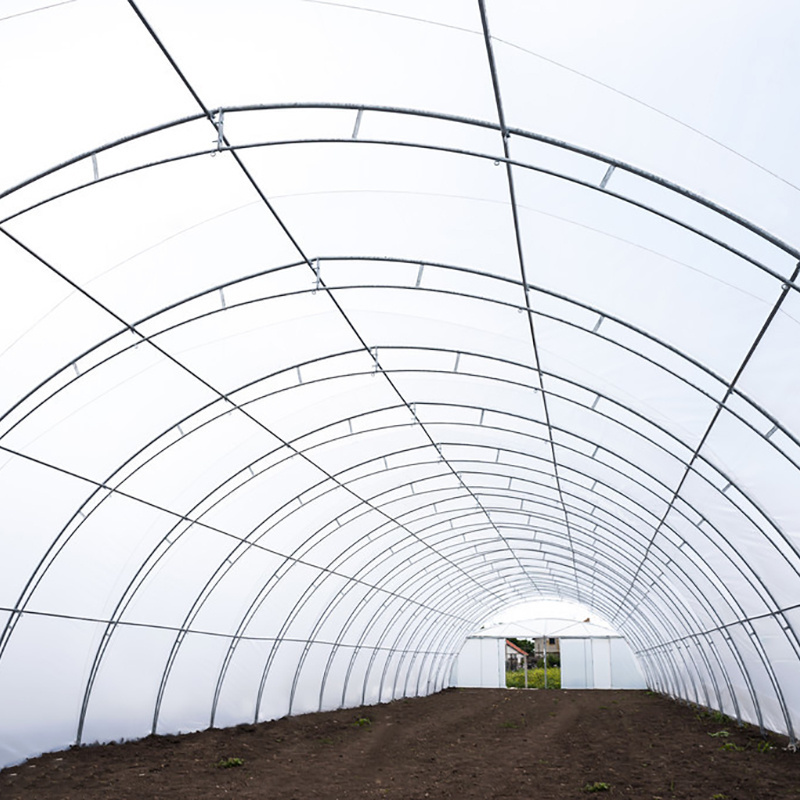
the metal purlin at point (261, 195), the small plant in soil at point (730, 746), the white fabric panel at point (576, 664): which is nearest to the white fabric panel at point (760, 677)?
the small plant in soil at point (730, 746)

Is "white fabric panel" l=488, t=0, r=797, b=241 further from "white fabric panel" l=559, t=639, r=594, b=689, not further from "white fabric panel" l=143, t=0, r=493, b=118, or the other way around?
"white fabric panel" l=559, t=639, r=594, b=689

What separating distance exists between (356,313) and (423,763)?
15.2 metres

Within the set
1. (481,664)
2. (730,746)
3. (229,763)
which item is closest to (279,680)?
(229,763)

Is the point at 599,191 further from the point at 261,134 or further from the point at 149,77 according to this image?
the point at 149,77

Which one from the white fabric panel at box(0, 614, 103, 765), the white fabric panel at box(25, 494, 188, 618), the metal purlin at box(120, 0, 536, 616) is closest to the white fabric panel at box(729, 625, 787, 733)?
the metal purlin at box(120, 0, 536, 616)

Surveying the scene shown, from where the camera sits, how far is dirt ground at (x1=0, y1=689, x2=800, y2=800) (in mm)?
20359

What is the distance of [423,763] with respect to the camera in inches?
1029

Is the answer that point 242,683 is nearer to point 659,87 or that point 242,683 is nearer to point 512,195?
point 512,195

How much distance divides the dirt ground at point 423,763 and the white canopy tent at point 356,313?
5.86ft

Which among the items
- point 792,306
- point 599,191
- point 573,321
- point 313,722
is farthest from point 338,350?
point 313,722

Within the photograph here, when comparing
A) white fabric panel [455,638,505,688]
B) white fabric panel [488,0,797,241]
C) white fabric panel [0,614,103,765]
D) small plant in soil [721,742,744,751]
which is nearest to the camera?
white fabric panel [488,0,797,241]

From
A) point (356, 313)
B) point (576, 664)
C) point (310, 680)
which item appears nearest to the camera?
point (356, 313)

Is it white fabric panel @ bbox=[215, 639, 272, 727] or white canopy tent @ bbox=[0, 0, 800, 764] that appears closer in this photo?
white canopy tent @ bbox=[0, 0, 800, 764]

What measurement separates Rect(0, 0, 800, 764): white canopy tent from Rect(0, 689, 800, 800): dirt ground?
5.86 ft
